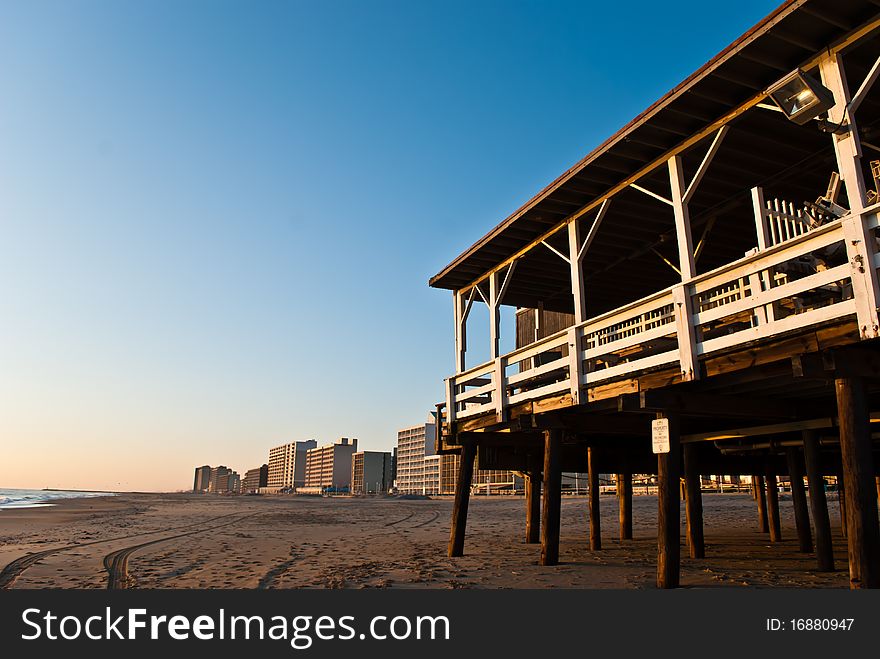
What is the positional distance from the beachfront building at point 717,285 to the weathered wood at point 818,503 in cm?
3

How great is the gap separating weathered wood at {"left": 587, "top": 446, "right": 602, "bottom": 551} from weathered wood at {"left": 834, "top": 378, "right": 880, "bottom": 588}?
330 inches

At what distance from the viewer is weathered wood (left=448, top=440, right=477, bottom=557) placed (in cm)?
1284

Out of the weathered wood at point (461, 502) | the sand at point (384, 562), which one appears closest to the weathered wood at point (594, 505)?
the sand at point (384, 562)

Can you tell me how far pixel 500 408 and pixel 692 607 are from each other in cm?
559

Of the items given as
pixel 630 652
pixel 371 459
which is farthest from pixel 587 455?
pixel 371 459

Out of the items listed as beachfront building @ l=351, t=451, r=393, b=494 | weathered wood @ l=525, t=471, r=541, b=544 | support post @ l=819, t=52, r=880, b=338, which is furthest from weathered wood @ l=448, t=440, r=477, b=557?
beachfront building @ l=351, t=451, r=393, b=494

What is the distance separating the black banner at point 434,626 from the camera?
17.4 feet

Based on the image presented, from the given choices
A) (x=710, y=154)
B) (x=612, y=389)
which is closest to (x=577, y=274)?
(x=612, y=389)

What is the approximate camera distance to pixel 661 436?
869 centimetres

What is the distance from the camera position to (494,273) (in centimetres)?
Result: 1333

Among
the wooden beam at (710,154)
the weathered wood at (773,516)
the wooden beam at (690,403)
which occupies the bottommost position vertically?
the weathered wood at (773,516)

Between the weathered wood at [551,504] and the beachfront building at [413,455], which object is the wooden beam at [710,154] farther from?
the beachfront building at [413,455]

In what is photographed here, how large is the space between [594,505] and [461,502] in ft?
11.9

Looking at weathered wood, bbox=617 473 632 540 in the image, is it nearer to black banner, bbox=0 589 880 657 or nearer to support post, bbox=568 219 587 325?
support post, bbox=568 219 587 325
